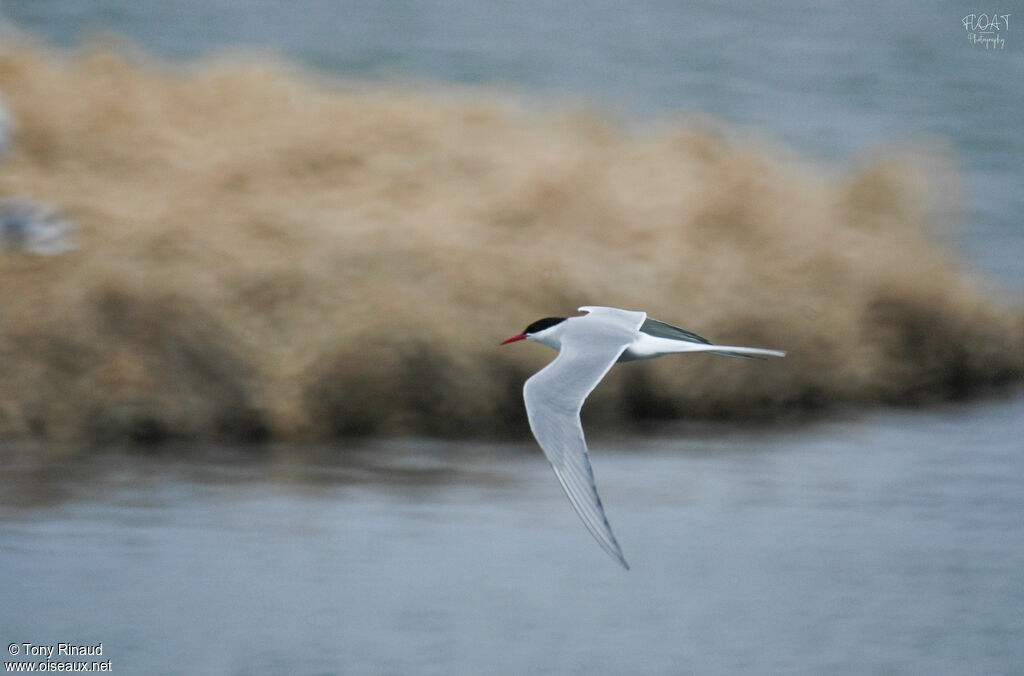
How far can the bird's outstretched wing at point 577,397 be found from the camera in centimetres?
294

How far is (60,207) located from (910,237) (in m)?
4.34

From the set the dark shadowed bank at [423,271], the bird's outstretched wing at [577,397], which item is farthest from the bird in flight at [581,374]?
the dark shadowed bank at [423,271]

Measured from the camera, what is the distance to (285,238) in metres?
7.12

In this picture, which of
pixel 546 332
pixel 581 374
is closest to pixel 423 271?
pixel 546 332

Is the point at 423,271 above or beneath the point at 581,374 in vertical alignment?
beneath

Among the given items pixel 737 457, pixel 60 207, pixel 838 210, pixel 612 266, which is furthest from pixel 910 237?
pixel 60 207

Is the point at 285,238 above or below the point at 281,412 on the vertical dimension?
above

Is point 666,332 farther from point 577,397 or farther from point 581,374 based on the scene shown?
point 577,397

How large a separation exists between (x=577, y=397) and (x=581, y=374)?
15 centimetres

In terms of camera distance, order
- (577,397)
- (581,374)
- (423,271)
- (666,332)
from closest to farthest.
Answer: (577,397) → (581,374) → (666,332) → (423,271)

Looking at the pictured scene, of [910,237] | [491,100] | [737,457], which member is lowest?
[737,457]

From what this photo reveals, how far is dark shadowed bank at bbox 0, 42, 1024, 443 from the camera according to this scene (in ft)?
20.9

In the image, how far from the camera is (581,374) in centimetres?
355

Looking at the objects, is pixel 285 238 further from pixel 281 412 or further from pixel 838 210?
pixel 838 210
